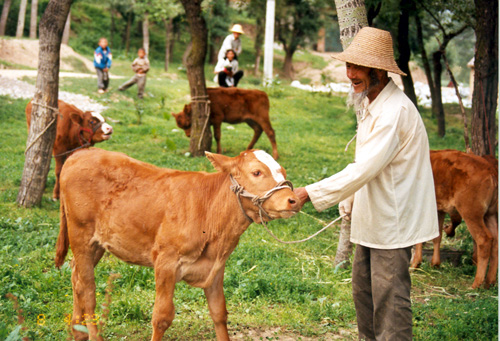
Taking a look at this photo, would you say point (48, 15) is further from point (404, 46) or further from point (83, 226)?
point (404, 46)

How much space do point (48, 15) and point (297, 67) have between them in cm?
3509

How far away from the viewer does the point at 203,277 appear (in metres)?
4.50

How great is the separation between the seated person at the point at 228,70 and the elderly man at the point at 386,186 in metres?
10.8

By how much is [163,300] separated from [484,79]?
766cm

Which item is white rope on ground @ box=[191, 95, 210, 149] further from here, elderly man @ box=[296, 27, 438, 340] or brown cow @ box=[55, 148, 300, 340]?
elderly man @ box=[296, 27, 438, 340]

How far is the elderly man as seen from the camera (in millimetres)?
4086

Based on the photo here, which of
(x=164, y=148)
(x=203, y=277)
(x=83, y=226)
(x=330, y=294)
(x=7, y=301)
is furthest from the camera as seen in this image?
(x=164, y=148)

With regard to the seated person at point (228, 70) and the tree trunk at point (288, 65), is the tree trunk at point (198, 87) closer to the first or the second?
the seated person at point (228, 70)

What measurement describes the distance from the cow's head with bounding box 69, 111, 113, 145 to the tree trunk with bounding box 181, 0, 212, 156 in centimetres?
259

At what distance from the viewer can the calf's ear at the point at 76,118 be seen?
33.6 feet

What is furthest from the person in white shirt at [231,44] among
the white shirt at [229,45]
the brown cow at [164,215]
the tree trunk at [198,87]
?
the brown cow at [164,215]

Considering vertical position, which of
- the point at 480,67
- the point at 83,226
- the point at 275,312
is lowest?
the point at 275,312

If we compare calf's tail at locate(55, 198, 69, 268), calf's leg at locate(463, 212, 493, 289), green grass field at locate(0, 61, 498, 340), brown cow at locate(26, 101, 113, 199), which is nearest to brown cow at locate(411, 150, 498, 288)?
calf's leg at locate(463, 212, 493, 289)

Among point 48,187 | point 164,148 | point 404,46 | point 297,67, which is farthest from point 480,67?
point 297,67
